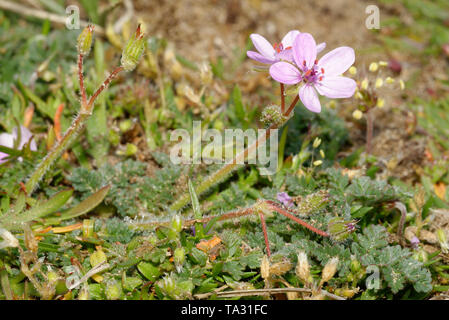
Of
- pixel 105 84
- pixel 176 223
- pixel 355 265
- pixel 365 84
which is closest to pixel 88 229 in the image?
pixel 176 223

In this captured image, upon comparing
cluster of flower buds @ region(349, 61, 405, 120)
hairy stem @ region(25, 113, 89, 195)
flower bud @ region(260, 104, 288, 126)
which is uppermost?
cluster of flower buds @ region(349, 61, 405, 120)

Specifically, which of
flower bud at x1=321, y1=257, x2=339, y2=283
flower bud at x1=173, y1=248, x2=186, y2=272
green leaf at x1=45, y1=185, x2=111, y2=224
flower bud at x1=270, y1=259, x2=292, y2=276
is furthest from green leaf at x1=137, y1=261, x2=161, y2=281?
flower bud at x1=321, y1=257, x2=339, y2=283

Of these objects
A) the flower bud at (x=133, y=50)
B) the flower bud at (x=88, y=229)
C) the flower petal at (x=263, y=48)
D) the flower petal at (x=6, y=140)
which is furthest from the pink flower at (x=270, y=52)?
the flower petal at (x=6, y=140)

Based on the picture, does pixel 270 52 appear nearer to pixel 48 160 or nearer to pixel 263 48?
pixel 263 48

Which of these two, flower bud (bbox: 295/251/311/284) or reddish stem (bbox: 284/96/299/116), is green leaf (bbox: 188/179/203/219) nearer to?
flower bud (bbox: 295/251/311/284)

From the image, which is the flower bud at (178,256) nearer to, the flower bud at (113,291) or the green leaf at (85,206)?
the flower bud at (113,291)

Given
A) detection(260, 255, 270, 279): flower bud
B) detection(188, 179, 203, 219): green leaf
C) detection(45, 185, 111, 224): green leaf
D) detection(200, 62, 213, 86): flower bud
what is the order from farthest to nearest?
detection(200, 62, 213, 86): flower bud
detection(45, 185, 111, 224): green leaf
detection(188, 179, 203, 219): green leaf
detection(260, 255, 270, 279): flower bud
